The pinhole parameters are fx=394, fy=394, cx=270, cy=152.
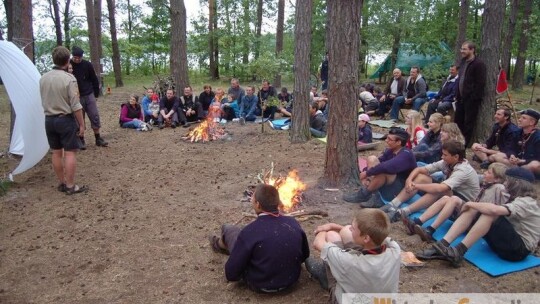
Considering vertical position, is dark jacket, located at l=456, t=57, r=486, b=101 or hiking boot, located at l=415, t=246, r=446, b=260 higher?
dark jacket, located at l=456, t=57, r=486, b=101

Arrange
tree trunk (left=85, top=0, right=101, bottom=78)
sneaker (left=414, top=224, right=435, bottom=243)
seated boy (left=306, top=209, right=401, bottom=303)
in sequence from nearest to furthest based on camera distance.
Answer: seated boy (left=306, top=209, right=401, bottom=303), sneaker (left=414, top=224, right=435, bottom=243), tree trunk (left=85, top=0, right=101, bottom=78)

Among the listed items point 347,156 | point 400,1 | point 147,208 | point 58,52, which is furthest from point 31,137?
point 400,1

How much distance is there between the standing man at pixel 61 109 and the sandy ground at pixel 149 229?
0.55m

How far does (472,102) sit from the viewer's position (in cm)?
672

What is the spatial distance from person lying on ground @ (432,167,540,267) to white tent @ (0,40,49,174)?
5470mm

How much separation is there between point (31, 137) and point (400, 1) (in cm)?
1529

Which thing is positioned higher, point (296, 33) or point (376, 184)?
point (296, 33)

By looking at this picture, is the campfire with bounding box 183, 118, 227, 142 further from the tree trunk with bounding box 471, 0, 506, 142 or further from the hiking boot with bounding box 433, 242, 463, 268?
the hiking boot with bounding box 433, 242, 463, 268

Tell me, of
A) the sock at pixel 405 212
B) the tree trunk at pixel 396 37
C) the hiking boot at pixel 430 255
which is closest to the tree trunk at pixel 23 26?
the sock at pixel 405 212

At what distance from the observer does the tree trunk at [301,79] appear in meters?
7.75

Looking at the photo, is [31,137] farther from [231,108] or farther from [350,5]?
[231,108]

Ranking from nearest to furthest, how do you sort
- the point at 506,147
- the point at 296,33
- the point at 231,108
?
the point at 506,147, the point at 296,33, the point at 231,108

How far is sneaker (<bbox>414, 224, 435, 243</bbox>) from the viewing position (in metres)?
3.89

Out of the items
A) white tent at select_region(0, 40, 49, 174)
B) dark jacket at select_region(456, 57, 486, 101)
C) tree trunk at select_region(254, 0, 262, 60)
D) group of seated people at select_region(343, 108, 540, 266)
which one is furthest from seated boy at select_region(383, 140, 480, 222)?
tree trunk at select_region(254, 0, 262, 60)
